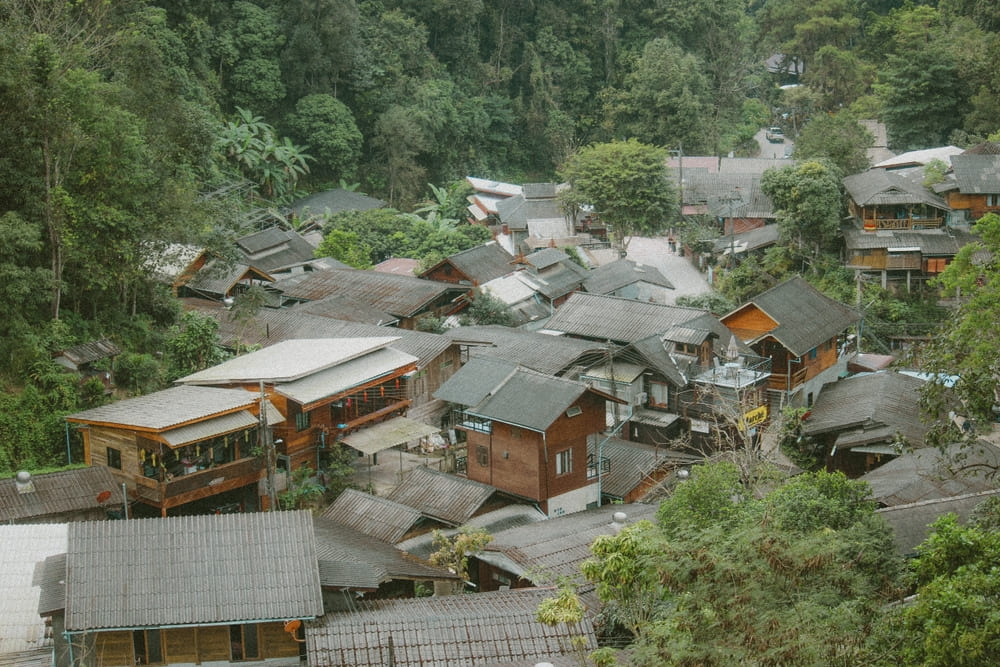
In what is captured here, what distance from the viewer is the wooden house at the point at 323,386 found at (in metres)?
23.1

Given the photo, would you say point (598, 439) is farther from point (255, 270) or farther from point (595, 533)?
point (255, 270)

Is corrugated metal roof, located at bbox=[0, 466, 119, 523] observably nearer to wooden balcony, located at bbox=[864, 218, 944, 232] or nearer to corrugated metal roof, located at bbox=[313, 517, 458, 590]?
corrugated metal roof, located at bbox=[313, 517, 458, 590]

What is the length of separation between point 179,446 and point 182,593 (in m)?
5.82

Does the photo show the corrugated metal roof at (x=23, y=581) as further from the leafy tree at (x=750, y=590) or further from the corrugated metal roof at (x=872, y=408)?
the corrugated metal roof at (x=872, y=408)

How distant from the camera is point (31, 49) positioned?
2227 centimetres

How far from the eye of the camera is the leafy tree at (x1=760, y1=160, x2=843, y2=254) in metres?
39.1

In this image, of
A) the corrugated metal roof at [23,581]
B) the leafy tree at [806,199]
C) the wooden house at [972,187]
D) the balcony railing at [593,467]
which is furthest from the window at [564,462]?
the wooden house at [972,187]

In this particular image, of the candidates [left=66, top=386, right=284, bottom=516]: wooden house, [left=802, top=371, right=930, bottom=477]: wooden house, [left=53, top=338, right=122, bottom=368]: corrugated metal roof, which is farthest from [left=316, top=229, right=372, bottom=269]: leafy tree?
[left=66, top=386, right=284, bottom=516]: wooden house

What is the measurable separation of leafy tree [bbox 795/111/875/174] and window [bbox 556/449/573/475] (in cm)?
2523

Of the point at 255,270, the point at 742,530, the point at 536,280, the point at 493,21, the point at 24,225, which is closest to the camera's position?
the point at 742,530

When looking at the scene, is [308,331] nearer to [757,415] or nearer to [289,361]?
[289,361]

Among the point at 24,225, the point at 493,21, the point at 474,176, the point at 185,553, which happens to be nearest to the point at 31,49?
the point at 24,225

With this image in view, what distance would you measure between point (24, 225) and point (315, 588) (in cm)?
1164

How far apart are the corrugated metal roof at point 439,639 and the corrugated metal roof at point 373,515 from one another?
17.8 ft
